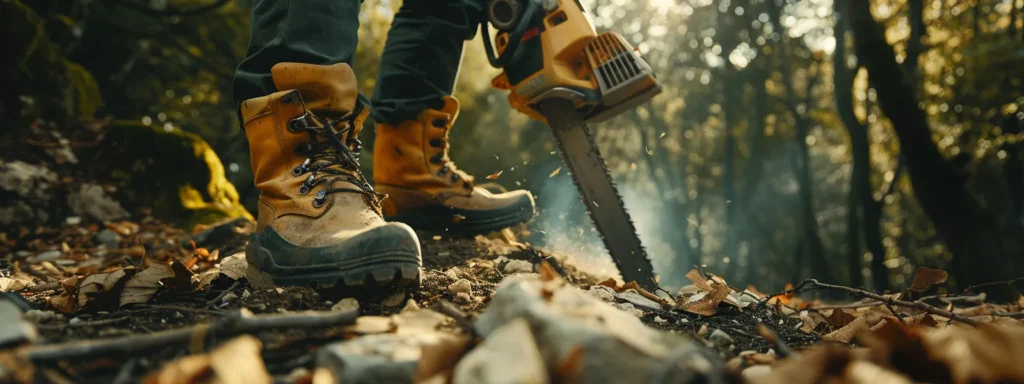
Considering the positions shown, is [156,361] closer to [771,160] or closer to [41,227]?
[41,227]

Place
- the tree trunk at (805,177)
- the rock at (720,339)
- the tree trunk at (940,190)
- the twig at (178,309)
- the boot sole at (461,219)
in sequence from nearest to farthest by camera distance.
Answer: the twig at (178,309)
the rock at (720,339)
the boot sole at (461,219)
the tree trunk at (940,190)
the tree trunk at (805,177)

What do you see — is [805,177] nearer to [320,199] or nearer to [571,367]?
[320,199]

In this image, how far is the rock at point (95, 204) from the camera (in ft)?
14.2

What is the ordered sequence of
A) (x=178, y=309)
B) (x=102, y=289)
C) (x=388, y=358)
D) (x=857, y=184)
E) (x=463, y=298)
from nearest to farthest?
(x=388, y=358)
(x=178, y=309)
(x=102, y=289)
(x=463, y=298)
(x=857, y=184)

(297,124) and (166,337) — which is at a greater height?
(297,124)

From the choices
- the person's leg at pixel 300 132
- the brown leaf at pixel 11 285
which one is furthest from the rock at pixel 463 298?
the brown leaf at pixel 11 285

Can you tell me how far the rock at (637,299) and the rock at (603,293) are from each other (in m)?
0.03

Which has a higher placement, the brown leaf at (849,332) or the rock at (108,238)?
the rock at (108,238)

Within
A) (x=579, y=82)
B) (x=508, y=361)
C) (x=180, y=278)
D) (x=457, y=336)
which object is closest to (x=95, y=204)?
(x=180, y=278)

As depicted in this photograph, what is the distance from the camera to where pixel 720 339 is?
4.63 ft

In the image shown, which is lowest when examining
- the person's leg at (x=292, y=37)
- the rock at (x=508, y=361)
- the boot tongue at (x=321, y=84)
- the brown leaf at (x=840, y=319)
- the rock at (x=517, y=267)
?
the brown leaf at (x=840, y=319)

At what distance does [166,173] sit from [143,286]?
12.7 feet

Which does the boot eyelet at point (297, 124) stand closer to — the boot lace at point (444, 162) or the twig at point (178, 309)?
the twig at point (178, 309)

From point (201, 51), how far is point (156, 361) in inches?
399
